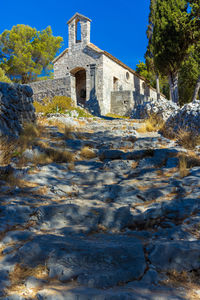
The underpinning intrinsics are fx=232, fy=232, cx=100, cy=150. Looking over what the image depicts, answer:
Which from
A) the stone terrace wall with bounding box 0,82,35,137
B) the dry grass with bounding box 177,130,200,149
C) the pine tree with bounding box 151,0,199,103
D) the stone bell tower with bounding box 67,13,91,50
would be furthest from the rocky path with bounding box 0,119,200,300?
the stone bell tower with bounding box 67,13,91,50

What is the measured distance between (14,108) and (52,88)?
13.0 meters

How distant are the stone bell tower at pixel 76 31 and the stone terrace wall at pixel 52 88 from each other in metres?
5.30

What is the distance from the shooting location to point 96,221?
325 cm

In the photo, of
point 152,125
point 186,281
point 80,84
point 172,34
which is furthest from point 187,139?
point 80,84

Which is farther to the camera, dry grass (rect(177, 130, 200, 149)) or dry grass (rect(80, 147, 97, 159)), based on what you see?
dry grass (rect(177, 130, 200, 149))

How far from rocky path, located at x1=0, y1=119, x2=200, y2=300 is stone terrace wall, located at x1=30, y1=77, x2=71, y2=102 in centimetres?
1357

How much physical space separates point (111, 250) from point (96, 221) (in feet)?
3.28

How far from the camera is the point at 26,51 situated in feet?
101

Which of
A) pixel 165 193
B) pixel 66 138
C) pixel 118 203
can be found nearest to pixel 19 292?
pixel 118 203

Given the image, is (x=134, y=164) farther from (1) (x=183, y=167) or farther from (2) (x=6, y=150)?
(2) (x=6, y=150)

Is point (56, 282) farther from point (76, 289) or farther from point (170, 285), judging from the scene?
point (170, 285)

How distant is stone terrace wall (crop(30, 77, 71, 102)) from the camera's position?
18.3 metres

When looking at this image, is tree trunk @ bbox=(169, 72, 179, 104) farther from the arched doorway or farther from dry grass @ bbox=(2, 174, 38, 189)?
dry grass @ bbox=(2, 174, 38, 189)

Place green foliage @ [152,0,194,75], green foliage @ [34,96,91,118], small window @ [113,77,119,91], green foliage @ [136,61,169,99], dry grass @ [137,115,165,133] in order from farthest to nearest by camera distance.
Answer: green foliage @ [136,61,169,99]
small window @ [113,77,119,91]
green foliage @ [152,0,194,75]
green foliage @ [34,96,91,118]
dry grass @ [137,115,165,133]
